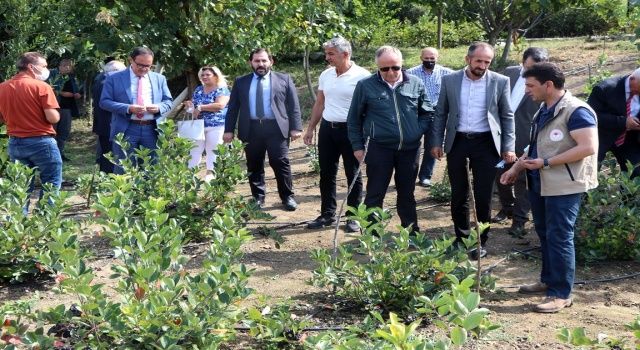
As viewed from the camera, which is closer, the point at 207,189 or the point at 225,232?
the point at 225,232

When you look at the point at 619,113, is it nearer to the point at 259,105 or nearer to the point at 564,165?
the point at 564,165

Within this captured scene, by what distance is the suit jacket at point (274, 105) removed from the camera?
23.5 feet

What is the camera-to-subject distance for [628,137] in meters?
6.29

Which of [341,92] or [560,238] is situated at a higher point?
[341,92]

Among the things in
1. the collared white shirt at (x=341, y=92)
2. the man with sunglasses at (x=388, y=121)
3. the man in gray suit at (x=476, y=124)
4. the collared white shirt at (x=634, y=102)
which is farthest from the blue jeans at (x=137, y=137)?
the collared white shirt at (x=634, y=102)

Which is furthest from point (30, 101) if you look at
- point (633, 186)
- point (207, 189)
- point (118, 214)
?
point (633, 186)

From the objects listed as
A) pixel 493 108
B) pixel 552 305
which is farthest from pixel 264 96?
pixel 552 305

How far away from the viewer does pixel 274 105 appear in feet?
23.4

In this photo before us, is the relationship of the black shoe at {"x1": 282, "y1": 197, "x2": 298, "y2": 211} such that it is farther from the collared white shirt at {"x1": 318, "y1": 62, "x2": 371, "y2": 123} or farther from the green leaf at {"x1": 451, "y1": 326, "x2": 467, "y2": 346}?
the green leaf at {"x1": 451, "y1": 326, "x2": 467, "y2": 346}

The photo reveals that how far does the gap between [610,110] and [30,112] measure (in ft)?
15.5

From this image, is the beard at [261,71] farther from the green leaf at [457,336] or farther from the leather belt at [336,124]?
the green leaf at [457,336]

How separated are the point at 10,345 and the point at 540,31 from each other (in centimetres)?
1926

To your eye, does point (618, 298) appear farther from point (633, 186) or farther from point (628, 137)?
point (628, 137)

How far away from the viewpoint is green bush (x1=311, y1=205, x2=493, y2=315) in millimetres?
4355
